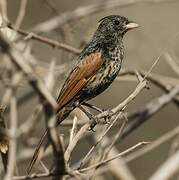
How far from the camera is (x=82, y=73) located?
574cm

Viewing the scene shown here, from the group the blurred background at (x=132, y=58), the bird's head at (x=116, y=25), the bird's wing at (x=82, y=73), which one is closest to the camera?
the bird's wing at (x=82, y=73)

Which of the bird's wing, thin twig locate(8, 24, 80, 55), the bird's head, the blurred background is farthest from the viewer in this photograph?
the blurred background

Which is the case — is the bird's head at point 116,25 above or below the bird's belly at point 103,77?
above

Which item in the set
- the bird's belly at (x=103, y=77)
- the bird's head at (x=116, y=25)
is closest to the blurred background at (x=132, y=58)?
the bird's head at (x=116, y=25)

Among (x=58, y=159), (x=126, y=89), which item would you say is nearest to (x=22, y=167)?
(x=126, y=89)

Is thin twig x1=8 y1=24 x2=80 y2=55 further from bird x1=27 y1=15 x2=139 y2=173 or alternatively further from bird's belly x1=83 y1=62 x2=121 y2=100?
bird's belly x1=83 y1=62 x2=121 y2=100

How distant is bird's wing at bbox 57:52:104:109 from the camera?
220 inches

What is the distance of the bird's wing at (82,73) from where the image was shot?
5582 millimetres

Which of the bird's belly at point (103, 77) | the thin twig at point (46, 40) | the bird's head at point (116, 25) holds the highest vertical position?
the bird's head at point (116, 25)

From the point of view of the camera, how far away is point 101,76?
5.85 m

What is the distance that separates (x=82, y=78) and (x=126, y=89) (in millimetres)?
8084

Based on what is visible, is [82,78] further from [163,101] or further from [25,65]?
[25,65]

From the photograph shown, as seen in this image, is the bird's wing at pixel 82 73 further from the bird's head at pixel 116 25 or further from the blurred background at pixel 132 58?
the bird's head at pixel 116 25

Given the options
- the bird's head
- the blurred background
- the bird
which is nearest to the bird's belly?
the bird
